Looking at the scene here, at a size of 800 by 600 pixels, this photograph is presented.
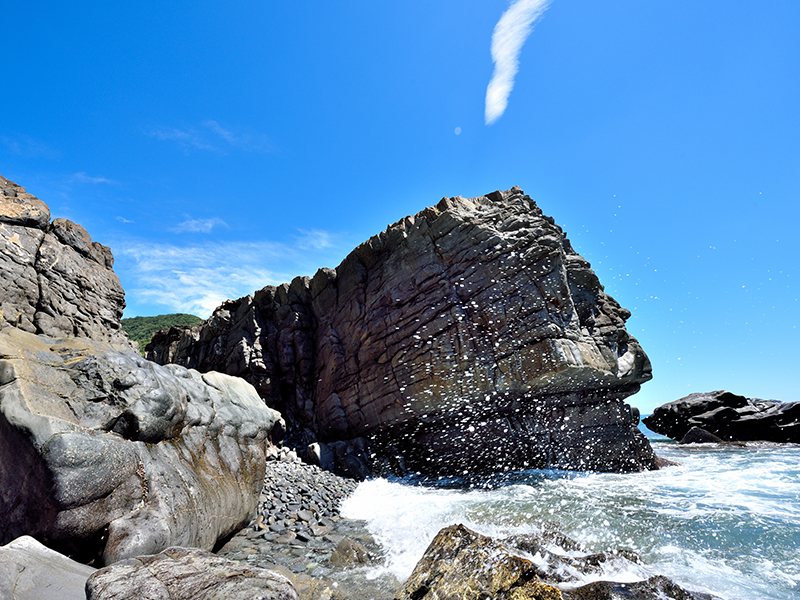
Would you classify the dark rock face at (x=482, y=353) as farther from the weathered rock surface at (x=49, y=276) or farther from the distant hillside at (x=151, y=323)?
the distant hillside at (x=151, y=323)

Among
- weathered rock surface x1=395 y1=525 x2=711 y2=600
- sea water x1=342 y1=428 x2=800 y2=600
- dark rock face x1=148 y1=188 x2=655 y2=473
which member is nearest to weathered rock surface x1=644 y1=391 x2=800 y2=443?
sea water x1=342 y1=428 x2=800 y2=600

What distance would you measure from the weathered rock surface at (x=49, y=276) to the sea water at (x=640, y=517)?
9058mm

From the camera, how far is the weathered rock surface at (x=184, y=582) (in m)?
3.27

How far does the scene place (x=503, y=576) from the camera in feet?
11.4

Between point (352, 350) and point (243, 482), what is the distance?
10.7 m

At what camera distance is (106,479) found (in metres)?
5.08

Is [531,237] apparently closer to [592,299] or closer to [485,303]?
[485,303]

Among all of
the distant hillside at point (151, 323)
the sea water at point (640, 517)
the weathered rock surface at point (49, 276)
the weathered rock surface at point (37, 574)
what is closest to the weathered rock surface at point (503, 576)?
the sea water at point (640, 517)

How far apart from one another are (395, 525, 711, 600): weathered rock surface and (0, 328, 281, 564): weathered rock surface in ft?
13.8

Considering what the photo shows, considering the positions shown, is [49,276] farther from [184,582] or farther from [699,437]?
[699,437]

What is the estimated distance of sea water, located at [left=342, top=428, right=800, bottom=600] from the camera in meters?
5.53

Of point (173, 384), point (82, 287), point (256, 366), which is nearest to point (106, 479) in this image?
point (173, 384)

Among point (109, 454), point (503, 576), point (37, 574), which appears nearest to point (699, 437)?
point (503, 576)

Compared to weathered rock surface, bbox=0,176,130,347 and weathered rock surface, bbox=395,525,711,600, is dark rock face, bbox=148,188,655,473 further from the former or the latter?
weathered rock surface, bbox=0,176,130,347
